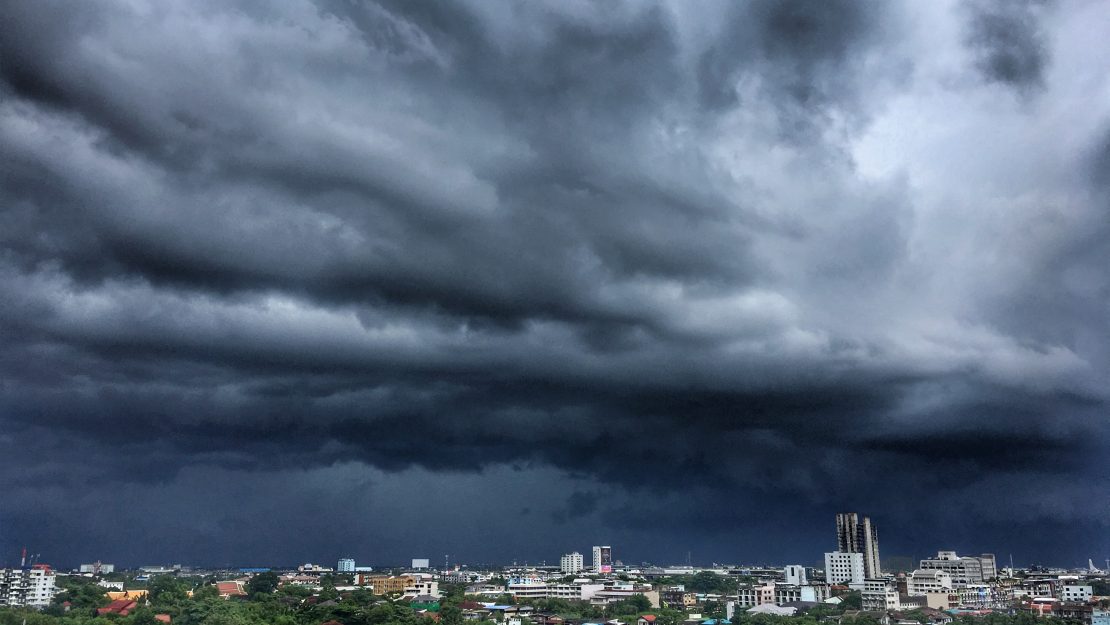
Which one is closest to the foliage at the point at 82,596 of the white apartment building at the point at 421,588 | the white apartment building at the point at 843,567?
the white apartment building at the point at 421,588

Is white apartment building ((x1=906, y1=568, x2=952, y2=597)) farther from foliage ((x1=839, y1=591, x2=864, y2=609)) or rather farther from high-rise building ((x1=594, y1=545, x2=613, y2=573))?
high-rise building ((x1=594, y1=545, x2=613, y2=573))

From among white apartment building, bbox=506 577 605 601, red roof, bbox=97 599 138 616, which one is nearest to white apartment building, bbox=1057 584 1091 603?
white apartment building, bbox=506 577 605 601

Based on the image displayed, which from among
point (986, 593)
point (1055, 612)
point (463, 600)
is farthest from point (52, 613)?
point (986, 593)

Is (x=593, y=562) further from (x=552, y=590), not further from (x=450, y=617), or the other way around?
(x=450, y=617)

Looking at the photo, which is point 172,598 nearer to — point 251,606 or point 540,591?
point 251,606

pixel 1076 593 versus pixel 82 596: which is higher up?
pixel 82 596

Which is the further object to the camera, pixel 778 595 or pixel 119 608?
pixel 778 595

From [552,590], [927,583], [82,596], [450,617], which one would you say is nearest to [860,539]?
[927,583]
